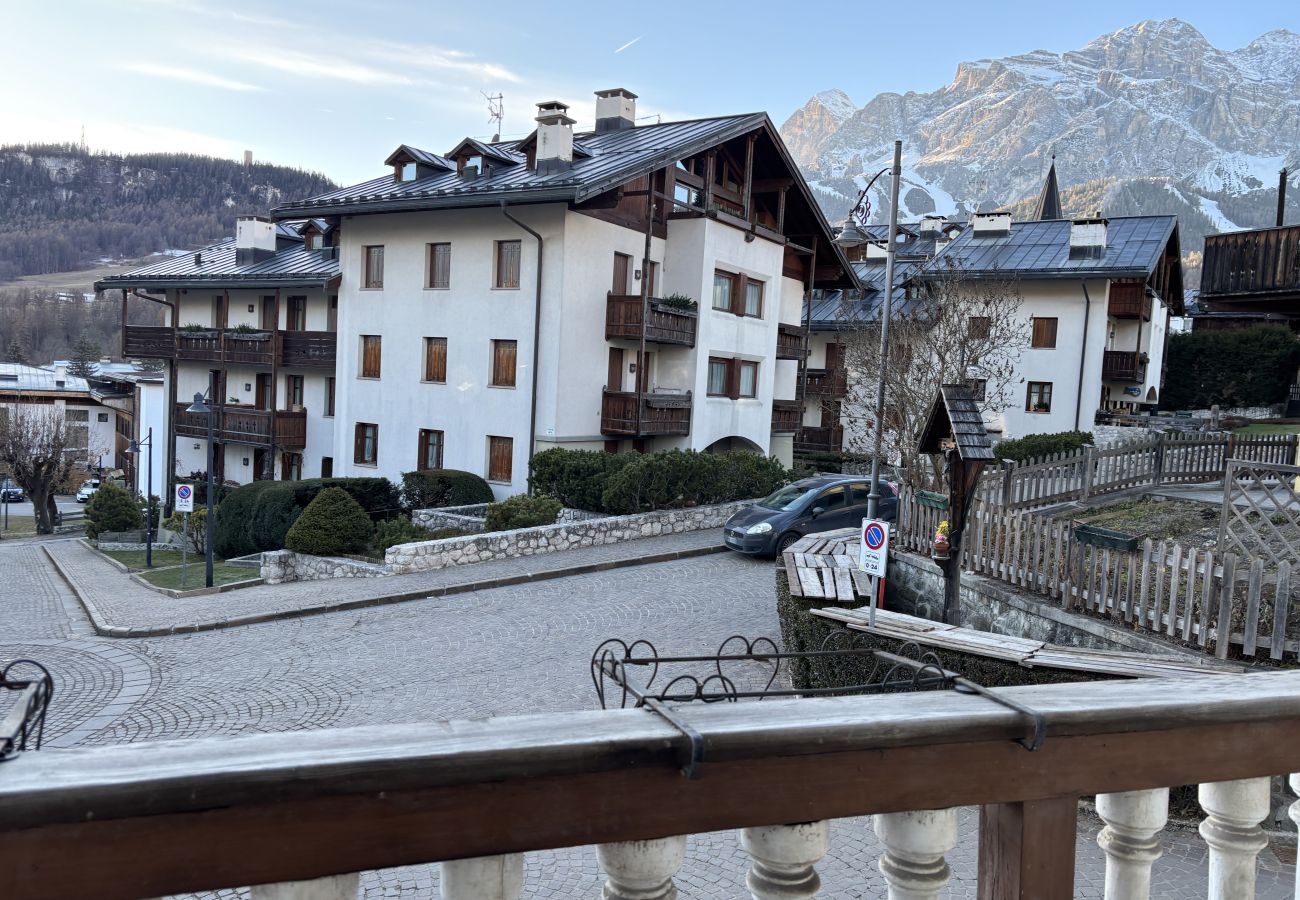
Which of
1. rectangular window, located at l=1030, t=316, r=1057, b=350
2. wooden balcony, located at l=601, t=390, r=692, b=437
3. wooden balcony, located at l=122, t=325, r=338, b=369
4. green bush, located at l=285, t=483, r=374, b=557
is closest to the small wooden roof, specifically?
green bush, located at l=285, t=483, r=374, b=557

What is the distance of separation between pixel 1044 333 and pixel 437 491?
83.7 feet

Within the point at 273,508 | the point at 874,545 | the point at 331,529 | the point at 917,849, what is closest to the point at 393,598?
the point at 331,529

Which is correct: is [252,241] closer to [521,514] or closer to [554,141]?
[554,141]

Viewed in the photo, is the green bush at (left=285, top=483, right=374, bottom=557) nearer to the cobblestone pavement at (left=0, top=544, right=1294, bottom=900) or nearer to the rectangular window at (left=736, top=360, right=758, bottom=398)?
the cobblestone pavement at (left=0, top=544, right=1294, bottom=900)

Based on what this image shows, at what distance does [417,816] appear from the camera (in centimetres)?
143

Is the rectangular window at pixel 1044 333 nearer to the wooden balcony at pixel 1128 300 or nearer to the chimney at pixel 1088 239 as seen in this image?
the wooden balcony at pixel 1128 300

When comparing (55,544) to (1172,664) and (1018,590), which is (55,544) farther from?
(1172,664)

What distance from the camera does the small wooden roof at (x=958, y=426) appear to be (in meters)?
10.1

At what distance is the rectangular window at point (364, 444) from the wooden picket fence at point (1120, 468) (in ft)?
64.7

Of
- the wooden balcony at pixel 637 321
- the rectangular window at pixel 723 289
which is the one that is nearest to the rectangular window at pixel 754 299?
the rectangular window at pixel 723 289

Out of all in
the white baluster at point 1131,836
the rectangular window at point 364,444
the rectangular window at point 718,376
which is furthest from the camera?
the rectangular window at point 364,444

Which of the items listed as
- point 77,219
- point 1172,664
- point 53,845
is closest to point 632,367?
point 1172,664

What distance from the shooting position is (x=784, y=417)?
115 feet

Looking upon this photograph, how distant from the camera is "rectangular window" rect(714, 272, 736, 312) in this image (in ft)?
98.4
